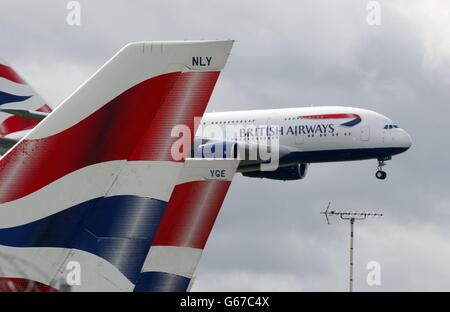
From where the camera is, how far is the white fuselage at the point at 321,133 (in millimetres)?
91938

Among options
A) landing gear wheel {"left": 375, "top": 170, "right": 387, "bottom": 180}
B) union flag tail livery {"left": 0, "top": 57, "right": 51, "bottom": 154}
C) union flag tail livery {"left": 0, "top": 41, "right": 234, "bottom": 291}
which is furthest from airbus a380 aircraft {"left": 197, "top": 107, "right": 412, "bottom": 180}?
union flag tail livery {"left": 0, "top": 41, "right": 234, "bottom": 291}

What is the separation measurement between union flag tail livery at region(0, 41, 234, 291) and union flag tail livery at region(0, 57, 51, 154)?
53.6 m

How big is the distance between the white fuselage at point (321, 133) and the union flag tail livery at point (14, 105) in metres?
13.6

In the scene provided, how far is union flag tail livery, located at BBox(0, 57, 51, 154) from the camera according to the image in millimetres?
73688

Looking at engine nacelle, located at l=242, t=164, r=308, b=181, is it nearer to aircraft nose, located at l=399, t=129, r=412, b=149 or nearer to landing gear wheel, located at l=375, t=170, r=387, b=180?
landing gear wheel, located at l=375, t=170, r=387, b=180

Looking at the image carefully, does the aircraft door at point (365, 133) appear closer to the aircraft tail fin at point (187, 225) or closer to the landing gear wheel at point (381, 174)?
the landing gear wheel at point (381, 174)

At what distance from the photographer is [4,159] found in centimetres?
1748

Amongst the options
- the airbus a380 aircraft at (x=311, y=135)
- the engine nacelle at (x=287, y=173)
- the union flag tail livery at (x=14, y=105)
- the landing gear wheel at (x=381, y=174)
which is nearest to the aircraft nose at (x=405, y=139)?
the airbus a380 aircraft at (x=311, y=135)
